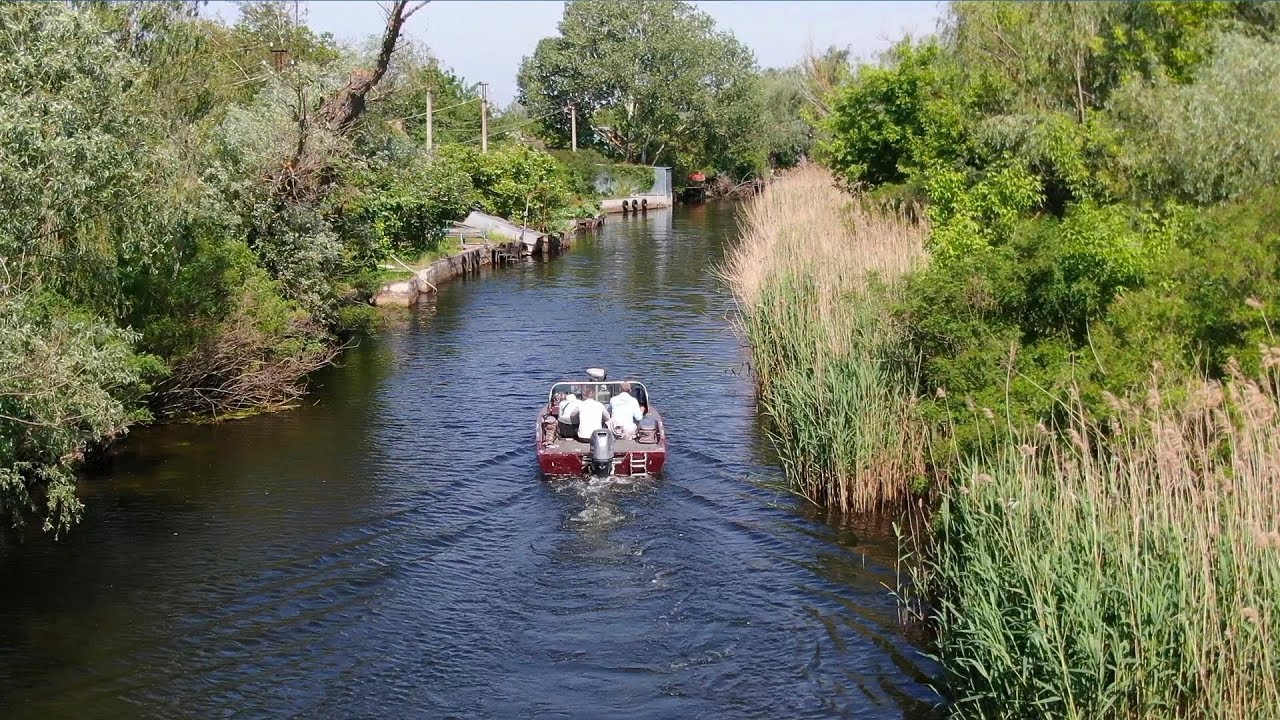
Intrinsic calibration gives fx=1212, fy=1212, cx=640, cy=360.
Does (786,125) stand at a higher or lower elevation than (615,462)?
higher

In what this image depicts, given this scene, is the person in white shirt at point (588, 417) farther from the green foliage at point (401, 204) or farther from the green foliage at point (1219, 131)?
the green foliage at point (401, 204)

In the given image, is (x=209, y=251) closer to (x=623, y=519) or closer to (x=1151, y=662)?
(x=623, y=519)

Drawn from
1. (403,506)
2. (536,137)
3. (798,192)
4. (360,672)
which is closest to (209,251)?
(403,506)

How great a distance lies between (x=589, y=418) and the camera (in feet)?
57.8

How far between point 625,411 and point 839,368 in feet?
11.2

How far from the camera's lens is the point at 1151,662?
318 inches

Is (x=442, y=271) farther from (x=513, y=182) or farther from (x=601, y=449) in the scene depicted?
(x=601, y=449)

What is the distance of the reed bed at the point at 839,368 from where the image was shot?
1542 centimetres

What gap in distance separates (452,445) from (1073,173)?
40.5ft

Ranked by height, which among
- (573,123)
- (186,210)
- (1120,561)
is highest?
(573,123)

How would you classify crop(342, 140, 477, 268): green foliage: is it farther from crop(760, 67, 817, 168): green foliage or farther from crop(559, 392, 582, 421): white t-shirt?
crop(760, 67, 817, 168): green foliage

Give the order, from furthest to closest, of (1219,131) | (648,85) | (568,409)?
1. (648,85)
2. (1219,131)
3. (568,409)

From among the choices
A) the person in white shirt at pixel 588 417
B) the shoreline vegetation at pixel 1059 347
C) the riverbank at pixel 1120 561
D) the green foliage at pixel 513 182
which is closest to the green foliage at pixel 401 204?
the green foliage at pixel 513 182

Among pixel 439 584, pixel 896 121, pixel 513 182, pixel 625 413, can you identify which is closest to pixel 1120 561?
pixel 439 584
